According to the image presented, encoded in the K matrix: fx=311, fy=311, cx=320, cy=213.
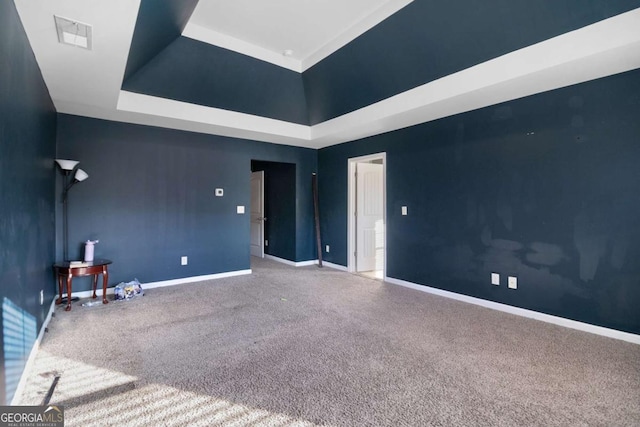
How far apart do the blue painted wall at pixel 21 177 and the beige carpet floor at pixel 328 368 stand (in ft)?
1.56

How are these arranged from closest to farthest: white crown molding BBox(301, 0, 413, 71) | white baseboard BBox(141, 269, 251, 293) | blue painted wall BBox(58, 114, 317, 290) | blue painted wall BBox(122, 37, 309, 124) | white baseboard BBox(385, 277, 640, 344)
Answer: white baseboard BBox(385, 277, 640, 344) → white crown molding BBox(301, 0, 413, 71) → blue painted wall BBox(122, 37, 309, 124) → blue painted wall BBox(58, 114, 317, 290) → white baseboard BBox(141, 269, 251, 293)

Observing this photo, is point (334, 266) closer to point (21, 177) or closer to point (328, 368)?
point (328, 368)

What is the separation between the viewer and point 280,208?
21.4 feet

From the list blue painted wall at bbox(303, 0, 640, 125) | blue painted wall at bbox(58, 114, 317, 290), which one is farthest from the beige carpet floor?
blue painted wall at bbox(303, 0, 640, 125)

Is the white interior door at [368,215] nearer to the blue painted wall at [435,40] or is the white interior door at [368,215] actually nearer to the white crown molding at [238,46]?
the blue painted wall at [435,40]

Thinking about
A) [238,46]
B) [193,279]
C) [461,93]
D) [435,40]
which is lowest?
[193,279]

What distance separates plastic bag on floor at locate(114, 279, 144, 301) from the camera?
12.9ft

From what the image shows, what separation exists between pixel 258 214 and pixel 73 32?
5.19 metres

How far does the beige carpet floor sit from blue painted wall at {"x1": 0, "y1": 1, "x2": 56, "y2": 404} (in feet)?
1.56

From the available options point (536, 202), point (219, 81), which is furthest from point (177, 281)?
point (536, 202)

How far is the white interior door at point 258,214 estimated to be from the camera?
7.05 m

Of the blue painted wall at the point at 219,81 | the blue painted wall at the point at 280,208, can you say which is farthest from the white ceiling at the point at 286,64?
the blue painted wall at the point at 280,208

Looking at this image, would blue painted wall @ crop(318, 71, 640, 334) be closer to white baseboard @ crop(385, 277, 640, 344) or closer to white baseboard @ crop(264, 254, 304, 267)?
white baseboard @ crop(385, 277, 640, 344)

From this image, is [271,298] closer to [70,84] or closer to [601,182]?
[70,84]
